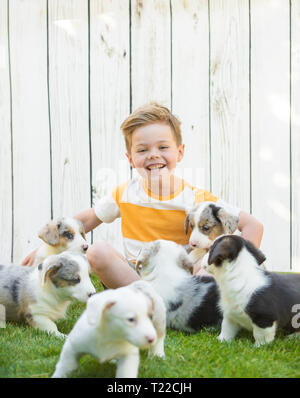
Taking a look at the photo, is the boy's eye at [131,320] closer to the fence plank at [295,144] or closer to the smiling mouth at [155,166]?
the smiling mouth at [155,166]

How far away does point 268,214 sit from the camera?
14.9ft

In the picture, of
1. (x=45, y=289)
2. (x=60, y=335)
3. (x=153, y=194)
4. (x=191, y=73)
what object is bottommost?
(x=60, y=335)

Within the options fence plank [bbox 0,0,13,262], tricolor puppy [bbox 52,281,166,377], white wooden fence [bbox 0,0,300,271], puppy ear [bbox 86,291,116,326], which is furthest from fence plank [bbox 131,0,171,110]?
puppy ear [bbox 86,291,116,326]

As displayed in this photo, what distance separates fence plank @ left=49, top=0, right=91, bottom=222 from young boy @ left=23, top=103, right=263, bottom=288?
105 centimetres

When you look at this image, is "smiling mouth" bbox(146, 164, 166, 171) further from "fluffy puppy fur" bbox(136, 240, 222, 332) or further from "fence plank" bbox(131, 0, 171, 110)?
"fence plank" bbox(131, 0, 171, 110)

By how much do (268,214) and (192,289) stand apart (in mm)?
2051

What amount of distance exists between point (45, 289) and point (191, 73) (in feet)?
8.87

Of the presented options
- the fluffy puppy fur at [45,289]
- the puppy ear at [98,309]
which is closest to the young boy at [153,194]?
the fluffy puppy fur at [45,289]

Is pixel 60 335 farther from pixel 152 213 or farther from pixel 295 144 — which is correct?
pixel 295 144

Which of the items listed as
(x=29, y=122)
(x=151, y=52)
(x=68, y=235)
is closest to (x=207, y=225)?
(x=68, y=235)

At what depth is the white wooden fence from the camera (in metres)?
4.52

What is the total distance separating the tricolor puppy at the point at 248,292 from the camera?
2.38 metres

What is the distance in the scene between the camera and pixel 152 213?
355 centimetres
